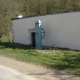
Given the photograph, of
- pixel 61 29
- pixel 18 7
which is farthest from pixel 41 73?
pixel 18 7

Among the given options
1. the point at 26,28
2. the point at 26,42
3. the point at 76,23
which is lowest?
the point at 26,42

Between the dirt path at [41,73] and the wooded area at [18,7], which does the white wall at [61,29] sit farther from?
the wooded area at [18,7]

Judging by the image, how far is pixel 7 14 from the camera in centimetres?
2741

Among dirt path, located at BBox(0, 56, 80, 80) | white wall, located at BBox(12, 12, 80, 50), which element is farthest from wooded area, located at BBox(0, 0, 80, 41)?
dirt path, located at BBox(0, 56, 80, 80)

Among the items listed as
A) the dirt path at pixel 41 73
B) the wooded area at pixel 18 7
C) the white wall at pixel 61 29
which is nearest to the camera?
the dirt path at pixel 41 73

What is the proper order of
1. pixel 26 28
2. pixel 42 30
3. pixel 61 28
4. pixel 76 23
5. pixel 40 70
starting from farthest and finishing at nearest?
pixel 26 28
pixel 42 30
pixel 61 28
pixel 76 23
pixel 40 70

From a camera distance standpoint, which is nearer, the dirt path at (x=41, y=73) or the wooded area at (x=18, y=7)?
the dirt path at (x=41, y=73)

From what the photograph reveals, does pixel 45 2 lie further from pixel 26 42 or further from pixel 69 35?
pixel 69 35

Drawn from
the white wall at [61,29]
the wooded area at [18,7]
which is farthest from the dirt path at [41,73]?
Answer: the wooded area at [18,7]

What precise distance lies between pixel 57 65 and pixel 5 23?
18960 millimetres

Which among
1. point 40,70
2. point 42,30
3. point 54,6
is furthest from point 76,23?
point 54,6

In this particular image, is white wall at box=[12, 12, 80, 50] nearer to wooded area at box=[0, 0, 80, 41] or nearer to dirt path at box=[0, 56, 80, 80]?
dirt path at box=[0, 56, 80, 80]

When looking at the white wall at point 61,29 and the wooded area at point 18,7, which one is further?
the wooded area at point 18,7

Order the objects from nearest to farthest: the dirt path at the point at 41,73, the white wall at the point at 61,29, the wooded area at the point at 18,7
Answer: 1. the dirt path at the point at 41,73
2. the white wall at the point at 61,29
3. the wooded area at the point at 18,7
